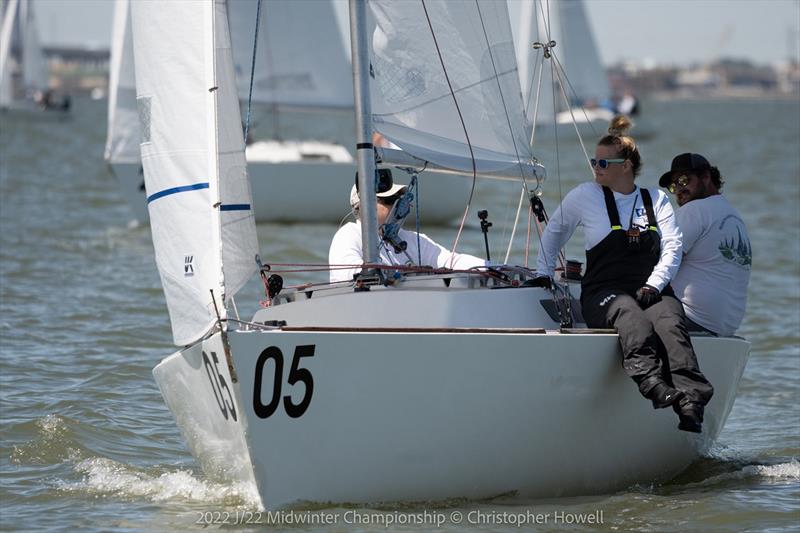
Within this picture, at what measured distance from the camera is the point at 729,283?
6.09 m

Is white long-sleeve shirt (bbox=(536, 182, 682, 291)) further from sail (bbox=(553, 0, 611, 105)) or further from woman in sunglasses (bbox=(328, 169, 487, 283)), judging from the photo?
sail (bbox=(553, 0, 611, 105))

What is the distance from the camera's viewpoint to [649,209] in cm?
571

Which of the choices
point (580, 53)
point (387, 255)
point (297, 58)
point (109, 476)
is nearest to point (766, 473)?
point (387, 255)

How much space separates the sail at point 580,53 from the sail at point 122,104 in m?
18.5

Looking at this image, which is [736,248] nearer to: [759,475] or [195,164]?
[759,475]

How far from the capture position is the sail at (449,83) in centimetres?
630

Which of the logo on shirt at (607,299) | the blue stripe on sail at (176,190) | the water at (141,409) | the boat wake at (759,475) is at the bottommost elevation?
the boat wake at (759,475)

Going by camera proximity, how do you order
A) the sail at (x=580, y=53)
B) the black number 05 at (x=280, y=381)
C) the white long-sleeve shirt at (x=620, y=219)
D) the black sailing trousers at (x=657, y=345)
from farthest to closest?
the sail at (x=580, y=53) < the white long-sleeve shirt at (x=620, y=219) < the black sailing trousers at (x=657, y=345) < the black number 05 at (x=280, y=381)

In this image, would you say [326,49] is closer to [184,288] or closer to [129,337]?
[129,337]

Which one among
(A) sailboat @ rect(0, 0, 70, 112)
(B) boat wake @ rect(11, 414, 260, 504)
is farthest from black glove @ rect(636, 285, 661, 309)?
(A) sailboat @ rect(0, 0, 70, 112)

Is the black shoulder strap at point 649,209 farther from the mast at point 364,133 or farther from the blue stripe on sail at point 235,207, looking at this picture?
the blue stripe on sail at point 235,207

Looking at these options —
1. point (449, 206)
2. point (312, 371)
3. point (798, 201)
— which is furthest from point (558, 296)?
point (798, 201)

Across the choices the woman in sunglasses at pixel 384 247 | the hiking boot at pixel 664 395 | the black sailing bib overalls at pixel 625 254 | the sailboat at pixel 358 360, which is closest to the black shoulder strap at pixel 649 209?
the black sailing bib overalls at pixel 625 254

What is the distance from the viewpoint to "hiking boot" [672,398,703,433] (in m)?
5.28
